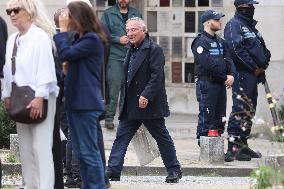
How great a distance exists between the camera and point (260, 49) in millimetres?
14398

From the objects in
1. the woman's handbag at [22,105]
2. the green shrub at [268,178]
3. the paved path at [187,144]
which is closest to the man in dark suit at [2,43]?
the woman's handbag at [22,105]

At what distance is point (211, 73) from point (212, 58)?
0.62 feet

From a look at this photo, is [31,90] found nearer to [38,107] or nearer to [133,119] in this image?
[38,107]

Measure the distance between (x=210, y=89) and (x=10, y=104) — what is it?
437 cm

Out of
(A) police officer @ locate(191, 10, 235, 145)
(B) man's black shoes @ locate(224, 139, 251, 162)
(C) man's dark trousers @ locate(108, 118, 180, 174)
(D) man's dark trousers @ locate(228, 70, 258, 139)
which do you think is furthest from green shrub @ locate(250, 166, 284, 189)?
(D) man's dark trousers @ locate(228, 70, 258, 139)

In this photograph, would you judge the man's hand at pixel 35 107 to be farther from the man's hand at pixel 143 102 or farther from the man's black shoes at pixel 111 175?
the man's black shoes at pixel 111 175

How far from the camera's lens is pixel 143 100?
12188 mm

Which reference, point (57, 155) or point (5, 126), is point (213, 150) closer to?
point (5, 126)

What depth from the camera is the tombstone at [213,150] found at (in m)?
14.0

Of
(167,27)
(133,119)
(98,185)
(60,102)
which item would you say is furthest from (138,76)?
(167,27)

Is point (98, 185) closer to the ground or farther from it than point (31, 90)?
closer to the ground

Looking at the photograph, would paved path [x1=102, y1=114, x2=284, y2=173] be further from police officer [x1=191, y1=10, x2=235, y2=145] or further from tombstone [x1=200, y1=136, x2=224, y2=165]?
police officer [x1=191, y1=10, x2=235, y2=145]

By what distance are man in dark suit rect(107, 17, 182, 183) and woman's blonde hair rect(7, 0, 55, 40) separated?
1732 millimetres

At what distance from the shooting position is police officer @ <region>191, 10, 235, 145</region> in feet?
45.8
